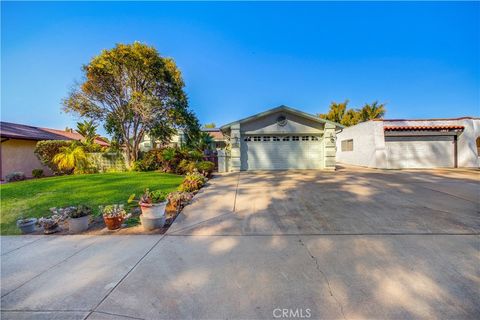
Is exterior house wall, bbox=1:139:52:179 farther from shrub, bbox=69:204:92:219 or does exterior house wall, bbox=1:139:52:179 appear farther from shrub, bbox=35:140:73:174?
shrub, bbox=69:204:92:219

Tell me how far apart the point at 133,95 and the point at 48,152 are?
675cm

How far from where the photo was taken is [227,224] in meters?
4.42

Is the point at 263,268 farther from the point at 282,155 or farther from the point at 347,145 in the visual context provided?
the point at 347,145

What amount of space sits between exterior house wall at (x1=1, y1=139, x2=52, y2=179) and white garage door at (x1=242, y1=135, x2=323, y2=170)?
1376 cm

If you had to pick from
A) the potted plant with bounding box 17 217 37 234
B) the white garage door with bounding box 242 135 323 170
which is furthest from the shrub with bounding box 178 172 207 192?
the white garage door with bounding box 242 135 323 170

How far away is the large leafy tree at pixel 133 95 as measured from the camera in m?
12.0

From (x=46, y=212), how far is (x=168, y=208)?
10.7 feet

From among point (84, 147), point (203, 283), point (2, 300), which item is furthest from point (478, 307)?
point (84, 147)

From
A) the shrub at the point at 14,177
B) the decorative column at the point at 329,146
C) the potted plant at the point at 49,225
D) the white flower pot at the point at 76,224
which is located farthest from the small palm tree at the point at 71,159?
the decorative column at the point at 329,146

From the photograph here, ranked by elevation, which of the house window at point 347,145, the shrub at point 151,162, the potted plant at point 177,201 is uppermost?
the house window at point 347,145

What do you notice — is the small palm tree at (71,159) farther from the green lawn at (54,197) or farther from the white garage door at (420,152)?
the white garage door at (420,152)

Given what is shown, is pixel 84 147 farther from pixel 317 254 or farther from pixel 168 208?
pixel 317 254

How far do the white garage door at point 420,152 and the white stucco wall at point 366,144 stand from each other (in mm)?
688


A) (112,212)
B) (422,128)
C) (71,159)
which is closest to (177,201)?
(112,212)
